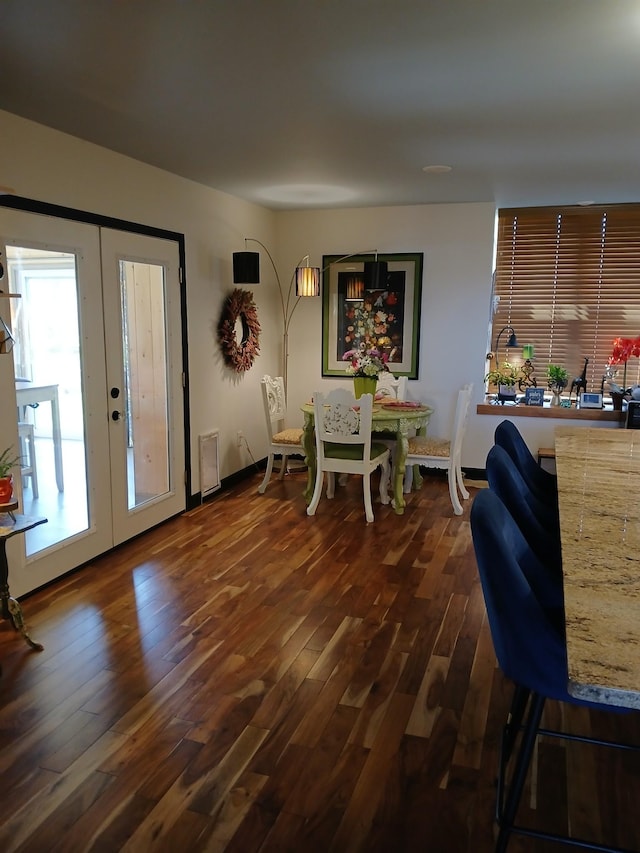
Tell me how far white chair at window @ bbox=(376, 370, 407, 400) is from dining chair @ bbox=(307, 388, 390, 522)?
1003mm

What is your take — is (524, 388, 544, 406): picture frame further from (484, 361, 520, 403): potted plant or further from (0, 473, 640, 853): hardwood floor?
(0, 473, 640, 853): hardwood floor

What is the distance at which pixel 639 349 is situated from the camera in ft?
17.4

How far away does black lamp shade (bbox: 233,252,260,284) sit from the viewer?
516 centimetres

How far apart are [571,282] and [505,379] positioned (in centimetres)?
105

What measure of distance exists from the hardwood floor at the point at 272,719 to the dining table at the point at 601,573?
2.95ft

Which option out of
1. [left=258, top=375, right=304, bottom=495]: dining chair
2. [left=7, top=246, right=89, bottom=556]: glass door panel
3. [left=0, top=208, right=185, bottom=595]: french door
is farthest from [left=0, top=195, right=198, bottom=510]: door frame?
[left=258, top=375, right=304, bottom=495]: dining chair

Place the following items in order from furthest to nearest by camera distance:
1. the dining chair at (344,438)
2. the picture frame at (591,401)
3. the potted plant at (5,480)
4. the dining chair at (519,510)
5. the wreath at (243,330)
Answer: the picture frame at (591,401) → the wreath at (243,330) → the dining chair at (344,438) → the potted plant at (5,480) → the dining chair at (519,510)

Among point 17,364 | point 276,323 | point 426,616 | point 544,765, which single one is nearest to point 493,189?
point 276,323

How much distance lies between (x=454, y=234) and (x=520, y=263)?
0.68 m

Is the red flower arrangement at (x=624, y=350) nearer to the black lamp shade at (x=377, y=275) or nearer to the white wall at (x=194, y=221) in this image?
the black lamp shade at (x=377, y=275)

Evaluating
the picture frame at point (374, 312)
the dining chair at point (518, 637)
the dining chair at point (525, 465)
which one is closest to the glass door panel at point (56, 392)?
the dining chair at point (525, 465)

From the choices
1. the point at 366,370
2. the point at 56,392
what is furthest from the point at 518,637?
the point at 366,370

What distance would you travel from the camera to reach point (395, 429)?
4.84m

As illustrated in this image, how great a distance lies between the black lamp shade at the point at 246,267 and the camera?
5.16 metres
